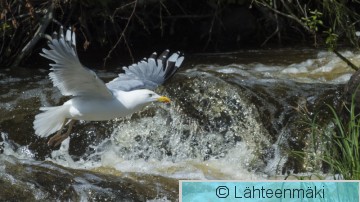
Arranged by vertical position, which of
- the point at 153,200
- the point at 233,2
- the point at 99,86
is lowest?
the point at 153,200

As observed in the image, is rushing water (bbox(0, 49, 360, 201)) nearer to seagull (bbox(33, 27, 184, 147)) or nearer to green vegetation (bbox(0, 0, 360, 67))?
seagull (bbox(33, 27, 184, 147))

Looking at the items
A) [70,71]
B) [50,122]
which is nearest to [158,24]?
[50,122]

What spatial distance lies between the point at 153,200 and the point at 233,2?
164 inches

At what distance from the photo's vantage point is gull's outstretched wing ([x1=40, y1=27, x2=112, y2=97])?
14.9 ft

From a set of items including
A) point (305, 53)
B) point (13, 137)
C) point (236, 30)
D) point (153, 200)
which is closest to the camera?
point (153, 200)

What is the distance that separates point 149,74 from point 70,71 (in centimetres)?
86

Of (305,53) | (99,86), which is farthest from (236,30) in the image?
(99,86)

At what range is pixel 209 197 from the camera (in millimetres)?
2621

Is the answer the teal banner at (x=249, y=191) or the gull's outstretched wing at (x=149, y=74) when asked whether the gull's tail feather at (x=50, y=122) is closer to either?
the gull's outstretched wing at (x=149, y=74)

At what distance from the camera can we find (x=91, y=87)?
4965mm

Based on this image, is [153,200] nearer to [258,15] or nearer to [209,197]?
[209,197]

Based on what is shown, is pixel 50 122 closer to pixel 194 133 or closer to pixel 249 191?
pixel 194 133

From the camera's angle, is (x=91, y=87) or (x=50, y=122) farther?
(x=50, y=122)

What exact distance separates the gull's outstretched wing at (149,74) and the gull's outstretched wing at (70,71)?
1.15ft
